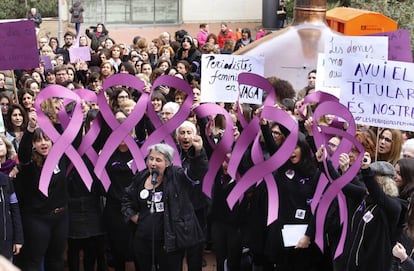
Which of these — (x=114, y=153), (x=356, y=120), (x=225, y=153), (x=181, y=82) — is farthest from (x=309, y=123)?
(x=114, y=153)

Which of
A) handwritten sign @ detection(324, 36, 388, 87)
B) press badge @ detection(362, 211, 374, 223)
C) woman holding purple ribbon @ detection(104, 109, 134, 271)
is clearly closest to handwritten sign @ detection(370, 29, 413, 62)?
handwritten sign @ detection(324, 36, 388, 87)

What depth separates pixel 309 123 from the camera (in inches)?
242

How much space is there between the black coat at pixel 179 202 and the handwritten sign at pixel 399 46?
2.41 m

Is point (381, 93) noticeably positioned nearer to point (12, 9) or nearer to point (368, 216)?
point (368, 216)

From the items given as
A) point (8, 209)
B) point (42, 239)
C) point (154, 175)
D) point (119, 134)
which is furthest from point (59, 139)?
point (154, 175)

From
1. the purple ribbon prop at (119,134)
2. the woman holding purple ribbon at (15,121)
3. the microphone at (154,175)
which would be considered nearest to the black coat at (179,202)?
the microphone at (154,175)

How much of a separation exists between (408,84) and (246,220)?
1694 mm

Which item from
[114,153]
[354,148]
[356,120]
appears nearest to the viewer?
[354,148]

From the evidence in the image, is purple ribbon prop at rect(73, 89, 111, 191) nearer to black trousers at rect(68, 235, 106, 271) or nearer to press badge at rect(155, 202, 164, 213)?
black trousers at rect(68, 235, 106, 271)

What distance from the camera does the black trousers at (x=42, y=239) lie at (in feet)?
20.0

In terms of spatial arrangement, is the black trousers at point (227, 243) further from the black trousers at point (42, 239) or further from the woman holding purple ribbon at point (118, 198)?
the black trousers at point (42, 239)

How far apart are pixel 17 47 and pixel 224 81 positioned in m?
2.19

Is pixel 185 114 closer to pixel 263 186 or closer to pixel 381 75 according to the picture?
pixel 263 186

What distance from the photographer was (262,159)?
5984 mm
